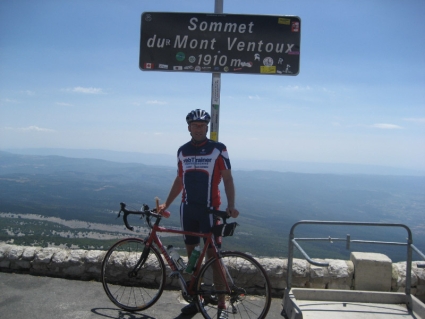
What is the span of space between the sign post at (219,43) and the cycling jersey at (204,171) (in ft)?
3.69

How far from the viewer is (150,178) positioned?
394 ft

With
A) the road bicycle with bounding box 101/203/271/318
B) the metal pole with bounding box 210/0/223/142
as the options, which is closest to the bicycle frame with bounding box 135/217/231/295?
the road bicycle with bounding box 101/203/271/318

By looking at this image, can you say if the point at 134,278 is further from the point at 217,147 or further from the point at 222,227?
the point at 217,147

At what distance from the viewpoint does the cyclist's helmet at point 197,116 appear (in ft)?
12.0

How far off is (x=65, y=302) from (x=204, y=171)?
86.1 inches

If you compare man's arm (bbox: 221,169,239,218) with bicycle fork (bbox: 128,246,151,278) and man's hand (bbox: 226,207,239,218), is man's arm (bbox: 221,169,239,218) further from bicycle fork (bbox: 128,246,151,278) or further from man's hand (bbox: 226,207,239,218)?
bicycle fork (bbox: 128,246,151,278)

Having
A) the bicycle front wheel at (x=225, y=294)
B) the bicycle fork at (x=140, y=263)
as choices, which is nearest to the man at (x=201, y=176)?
the bicycle front wheel at (x=225, y=294)

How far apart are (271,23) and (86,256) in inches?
152

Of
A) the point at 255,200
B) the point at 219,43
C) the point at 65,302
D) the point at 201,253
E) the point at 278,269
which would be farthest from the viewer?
the point at 255,200

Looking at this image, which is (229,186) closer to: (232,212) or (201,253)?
(232,212)

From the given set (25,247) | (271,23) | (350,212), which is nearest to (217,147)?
(271,23)

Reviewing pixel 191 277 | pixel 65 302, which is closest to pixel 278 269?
pixel 191 277

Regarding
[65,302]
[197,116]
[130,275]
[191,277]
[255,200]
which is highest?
[197,116]

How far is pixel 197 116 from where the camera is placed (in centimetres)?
367
